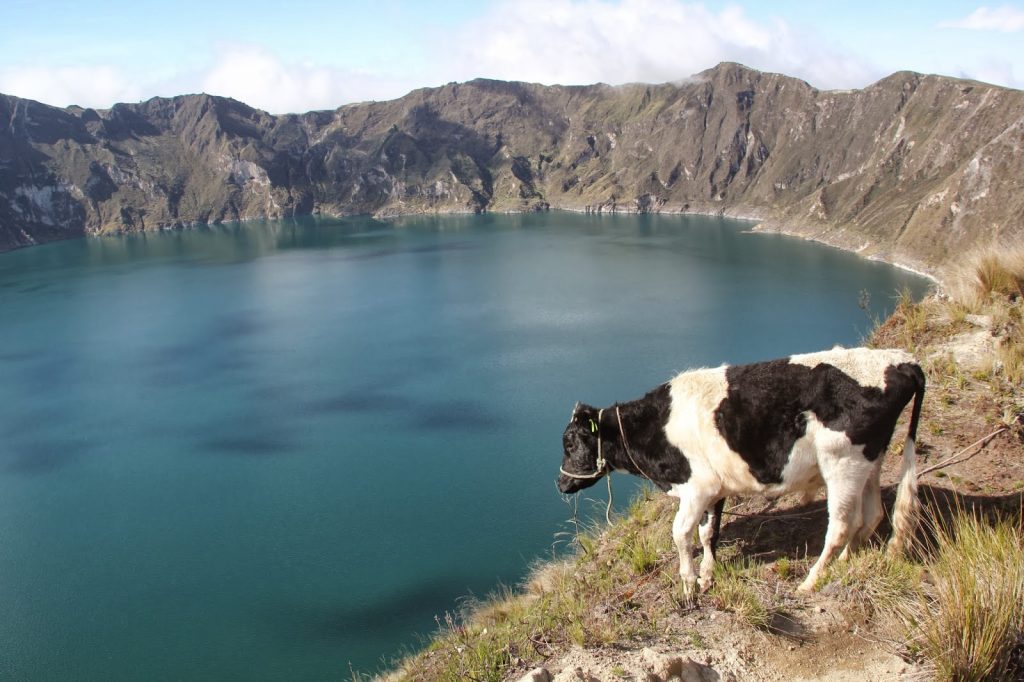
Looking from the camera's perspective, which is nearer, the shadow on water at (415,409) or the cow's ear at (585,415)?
the cow's ear at (585,415)

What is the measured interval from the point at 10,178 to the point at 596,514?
201 m

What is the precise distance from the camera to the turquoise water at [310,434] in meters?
20.8

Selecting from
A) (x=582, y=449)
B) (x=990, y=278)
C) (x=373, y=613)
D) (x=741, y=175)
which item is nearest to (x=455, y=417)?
(x=373, y=613)

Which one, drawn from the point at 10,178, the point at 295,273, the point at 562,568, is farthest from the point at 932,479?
the point at 10,178

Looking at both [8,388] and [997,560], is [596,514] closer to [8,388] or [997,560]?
[997,560]

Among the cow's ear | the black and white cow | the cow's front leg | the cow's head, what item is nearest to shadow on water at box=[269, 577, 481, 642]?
the cow's head

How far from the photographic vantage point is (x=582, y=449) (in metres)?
7.58

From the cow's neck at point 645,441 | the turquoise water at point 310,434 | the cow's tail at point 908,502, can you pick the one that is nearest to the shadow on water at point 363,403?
the turquoise water at point 310,434

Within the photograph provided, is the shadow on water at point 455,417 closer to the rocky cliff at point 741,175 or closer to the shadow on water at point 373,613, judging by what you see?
the shadow on water at point 373,613

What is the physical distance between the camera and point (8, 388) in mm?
46031

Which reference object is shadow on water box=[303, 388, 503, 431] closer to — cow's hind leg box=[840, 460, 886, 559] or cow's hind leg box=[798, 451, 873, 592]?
cow's hind leg box=[840, 460, 886, 559]

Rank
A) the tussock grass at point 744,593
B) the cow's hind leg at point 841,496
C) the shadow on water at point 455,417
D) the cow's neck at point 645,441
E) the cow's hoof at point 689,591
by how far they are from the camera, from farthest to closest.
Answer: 1. the shadow on water at point 455,417
2. the cow's neck at point 645,441
3. the cow's hoof at point 689,591
4. the cow's hind leg at point 841,496
5. the tussock grass at point 744,593

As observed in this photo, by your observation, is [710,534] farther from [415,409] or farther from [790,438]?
[415,409]

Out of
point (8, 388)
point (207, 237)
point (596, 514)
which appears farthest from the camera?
point (207, 237)
